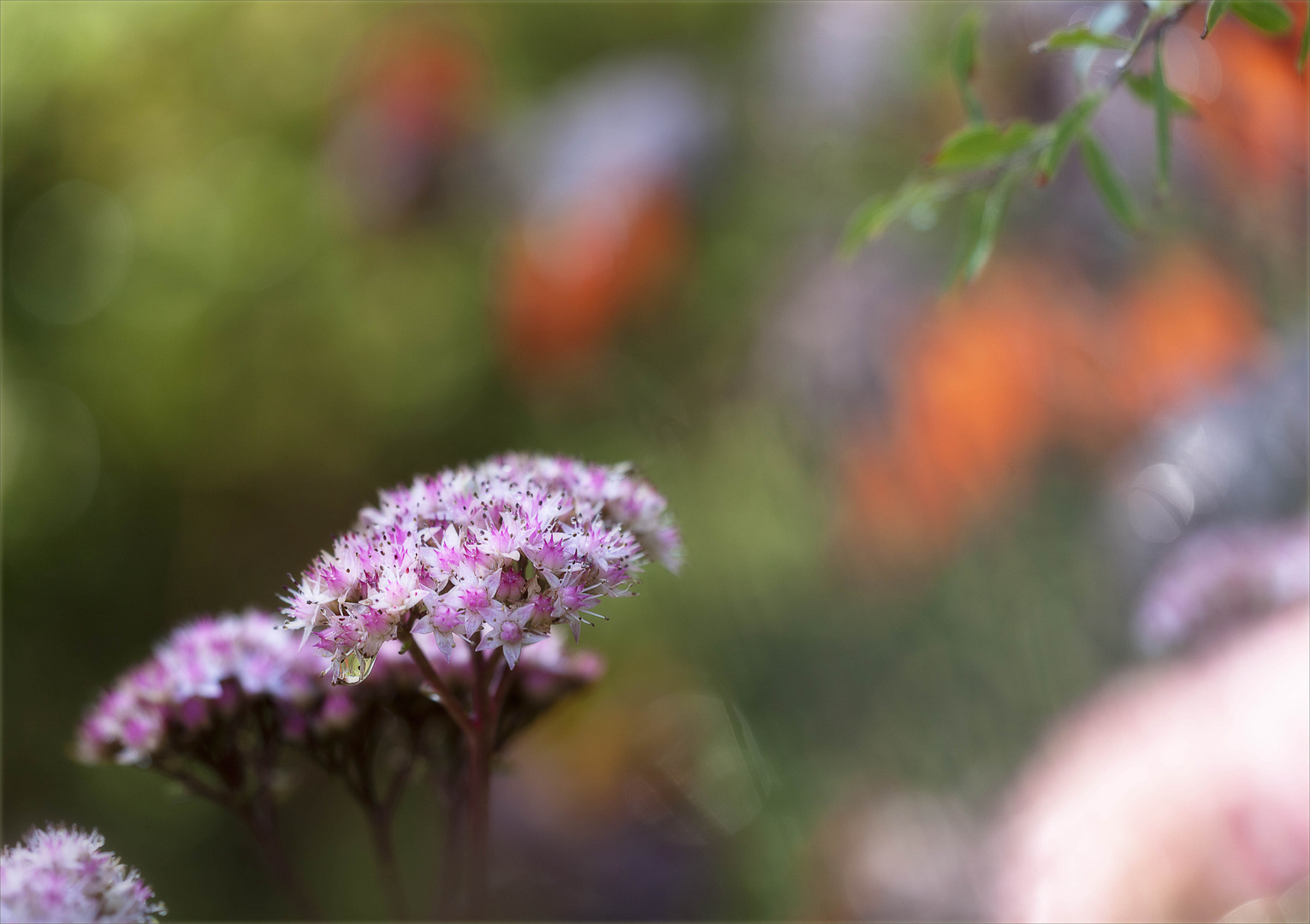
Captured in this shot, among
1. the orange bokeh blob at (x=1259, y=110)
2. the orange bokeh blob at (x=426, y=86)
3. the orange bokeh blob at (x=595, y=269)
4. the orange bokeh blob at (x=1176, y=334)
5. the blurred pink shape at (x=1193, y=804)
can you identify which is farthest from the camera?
the orange bokeh blob at (x=426, y=86)

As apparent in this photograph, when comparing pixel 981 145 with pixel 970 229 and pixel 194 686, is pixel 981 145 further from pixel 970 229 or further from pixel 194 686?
pixel 194 686

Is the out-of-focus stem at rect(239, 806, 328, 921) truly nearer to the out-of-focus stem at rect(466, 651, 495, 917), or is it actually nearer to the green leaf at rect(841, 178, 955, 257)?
the out-of-focus stem at rect(466, 651, 495, 917)

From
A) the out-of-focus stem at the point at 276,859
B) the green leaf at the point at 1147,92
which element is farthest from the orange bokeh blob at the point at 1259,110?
the out-of-focus stem at the point at 276,859

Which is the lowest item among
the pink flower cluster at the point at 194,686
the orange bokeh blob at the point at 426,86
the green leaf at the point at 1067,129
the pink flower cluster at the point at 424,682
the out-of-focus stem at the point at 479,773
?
the out-of-focus stem at the point at 479,773

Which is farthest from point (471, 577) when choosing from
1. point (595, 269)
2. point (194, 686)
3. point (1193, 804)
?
point (595, 269)

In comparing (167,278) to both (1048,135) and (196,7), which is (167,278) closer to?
(196,7)

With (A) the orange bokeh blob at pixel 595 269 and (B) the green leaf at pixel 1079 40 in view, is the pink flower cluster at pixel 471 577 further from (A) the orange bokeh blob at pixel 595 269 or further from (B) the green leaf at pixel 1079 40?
(A) the orange bokeh blob at pixel 595 269
